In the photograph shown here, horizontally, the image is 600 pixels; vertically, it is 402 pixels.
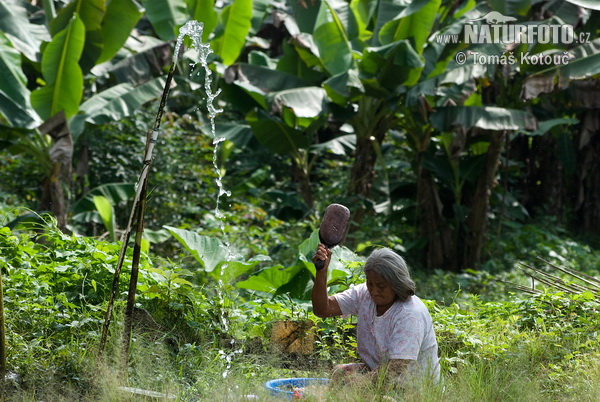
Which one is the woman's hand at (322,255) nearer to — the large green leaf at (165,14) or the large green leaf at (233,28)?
the large green leaf at (233,28)

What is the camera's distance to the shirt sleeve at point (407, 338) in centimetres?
325

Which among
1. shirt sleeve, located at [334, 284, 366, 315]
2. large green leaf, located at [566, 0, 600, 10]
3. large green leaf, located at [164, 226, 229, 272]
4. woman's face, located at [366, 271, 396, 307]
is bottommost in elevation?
large green leaf, located at [164, 226, 229, 272]

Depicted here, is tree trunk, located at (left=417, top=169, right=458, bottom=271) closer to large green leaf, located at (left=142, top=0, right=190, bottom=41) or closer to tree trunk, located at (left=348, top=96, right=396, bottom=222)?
tree trunk, located at (left=348, top=96, right=396, bottom=222)

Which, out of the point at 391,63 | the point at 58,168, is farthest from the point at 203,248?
the point at 391,63

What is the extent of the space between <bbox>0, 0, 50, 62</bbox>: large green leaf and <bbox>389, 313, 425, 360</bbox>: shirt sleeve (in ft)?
20.2

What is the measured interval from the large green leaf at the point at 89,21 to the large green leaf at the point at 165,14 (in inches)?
40.6

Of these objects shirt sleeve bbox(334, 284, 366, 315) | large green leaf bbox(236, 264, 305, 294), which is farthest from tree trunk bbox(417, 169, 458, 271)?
shirt sleeve bbox(334, 284, 366, 315)

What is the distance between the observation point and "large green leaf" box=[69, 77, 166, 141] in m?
7.97

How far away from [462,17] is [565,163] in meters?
3.67

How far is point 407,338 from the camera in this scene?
10.7ft

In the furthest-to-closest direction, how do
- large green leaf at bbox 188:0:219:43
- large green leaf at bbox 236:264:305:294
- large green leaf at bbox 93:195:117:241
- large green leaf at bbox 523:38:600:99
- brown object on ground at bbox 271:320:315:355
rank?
1. large green leaf at bbox 188:0:219:43
2. large green leaf at bbox 523:38:600:99
3. large green leaf at bbox 93:195:117:241
4. large green leaf at bbox 236:264:305:294
5. brown object on ground at bbox 271:320:315:355

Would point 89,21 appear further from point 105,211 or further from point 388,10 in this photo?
→ point 388,10

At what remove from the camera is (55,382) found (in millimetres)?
3381

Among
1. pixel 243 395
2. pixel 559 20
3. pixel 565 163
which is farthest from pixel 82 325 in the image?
pixel 565 163
